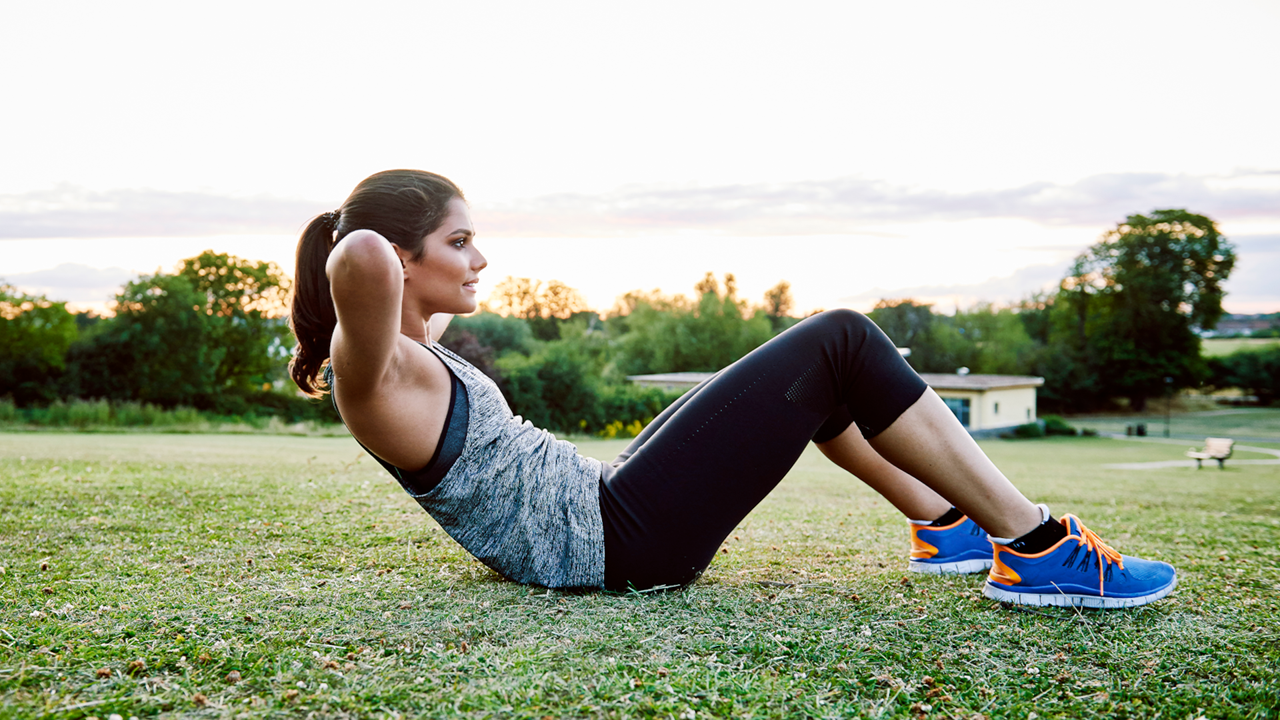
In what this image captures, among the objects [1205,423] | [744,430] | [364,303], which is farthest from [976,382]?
[364,303]

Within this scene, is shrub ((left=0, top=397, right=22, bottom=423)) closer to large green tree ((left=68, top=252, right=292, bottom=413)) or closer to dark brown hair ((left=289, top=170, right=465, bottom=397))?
large green tree ((left=68, top=252, right=292, bottom=413))

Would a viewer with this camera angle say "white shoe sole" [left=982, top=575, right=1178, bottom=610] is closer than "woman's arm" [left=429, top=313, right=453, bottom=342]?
Yes

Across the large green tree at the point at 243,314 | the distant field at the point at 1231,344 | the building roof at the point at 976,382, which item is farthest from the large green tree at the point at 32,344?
the distant field at the point at 1231,344

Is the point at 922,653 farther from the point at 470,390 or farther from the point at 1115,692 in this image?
the point at 470,390

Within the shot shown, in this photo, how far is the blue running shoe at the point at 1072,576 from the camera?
91.0 inches

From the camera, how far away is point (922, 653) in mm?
1954

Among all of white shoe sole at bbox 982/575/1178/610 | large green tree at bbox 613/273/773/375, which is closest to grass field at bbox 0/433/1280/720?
white shoe sole at bbox 982/575/1178/610

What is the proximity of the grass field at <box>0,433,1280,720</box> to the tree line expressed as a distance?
80.0ft

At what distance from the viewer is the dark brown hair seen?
7.54 ft

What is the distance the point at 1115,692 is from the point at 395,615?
1712mm

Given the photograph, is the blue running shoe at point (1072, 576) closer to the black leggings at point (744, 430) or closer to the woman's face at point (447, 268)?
the black leggings at point (744, 430)

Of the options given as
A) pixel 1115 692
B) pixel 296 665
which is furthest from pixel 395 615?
pixel 1115 692

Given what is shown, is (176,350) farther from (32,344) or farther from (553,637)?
(553,637)

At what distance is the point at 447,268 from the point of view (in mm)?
2430
